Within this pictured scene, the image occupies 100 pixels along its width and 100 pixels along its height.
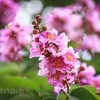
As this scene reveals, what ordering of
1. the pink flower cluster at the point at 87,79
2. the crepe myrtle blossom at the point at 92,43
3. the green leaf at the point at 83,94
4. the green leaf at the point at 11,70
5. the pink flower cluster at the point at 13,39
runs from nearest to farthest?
the green leaf at the point at 83,94
the pink flower cluster at the point at 87,79
the pink flower cluster at the point at 13,39
the green leaf at the point at 11,70
the crepe myrtle blossom at the point at 92,43

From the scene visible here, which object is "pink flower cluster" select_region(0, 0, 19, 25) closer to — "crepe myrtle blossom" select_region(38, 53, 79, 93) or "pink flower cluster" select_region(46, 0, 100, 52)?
"pink flower cluster" select_region(46, 0, 100, 52)

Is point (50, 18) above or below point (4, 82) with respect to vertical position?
above

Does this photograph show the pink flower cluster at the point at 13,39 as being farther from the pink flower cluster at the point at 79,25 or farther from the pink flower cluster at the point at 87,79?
the pink flower cluster at the point at 79,25

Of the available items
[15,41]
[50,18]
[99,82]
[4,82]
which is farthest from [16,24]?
[50,18]

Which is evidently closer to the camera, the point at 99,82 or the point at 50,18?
the point at 99,82

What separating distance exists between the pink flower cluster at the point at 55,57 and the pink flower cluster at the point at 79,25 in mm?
855

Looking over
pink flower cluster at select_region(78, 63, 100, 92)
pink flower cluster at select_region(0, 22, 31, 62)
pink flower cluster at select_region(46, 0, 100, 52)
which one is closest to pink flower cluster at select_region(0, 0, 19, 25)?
pink flower cluster at select_region(46, 0, 100, 52)

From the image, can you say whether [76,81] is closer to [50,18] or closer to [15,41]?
[15,41]

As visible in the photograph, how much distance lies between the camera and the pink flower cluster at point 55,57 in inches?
37.9

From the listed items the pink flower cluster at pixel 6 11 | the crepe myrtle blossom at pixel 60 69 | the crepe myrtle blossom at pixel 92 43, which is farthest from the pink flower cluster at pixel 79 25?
the crepe myrtle blossom at pixel 60 69

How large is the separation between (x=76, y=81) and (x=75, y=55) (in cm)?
10

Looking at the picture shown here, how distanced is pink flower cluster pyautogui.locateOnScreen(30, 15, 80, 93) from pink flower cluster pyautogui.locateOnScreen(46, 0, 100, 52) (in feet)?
2.81

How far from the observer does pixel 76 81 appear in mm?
1067

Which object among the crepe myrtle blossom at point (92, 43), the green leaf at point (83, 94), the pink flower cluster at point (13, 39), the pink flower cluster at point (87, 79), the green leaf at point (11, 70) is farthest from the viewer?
the crepe myrtle blossom at point (92, 43)
